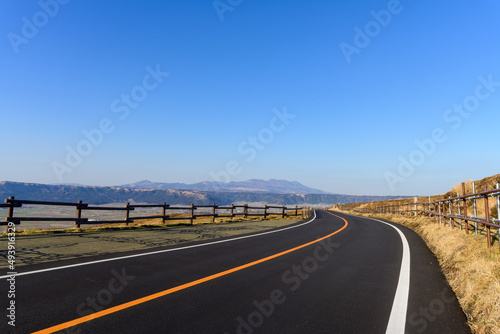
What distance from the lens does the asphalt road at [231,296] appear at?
369cm

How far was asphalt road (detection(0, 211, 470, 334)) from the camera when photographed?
12.1 ft

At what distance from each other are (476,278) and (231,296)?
3.96 metres

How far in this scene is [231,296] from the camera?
4734mm

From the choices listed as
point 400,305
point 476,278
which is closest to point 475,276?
point 476,278

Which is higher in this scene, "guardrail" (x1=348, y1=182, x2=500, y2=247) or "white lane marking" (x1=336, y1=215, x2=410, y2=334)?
"guardrail" (x1=348, y1=182, x2=500, y2=247)

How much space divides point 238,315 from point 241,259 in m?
3.71

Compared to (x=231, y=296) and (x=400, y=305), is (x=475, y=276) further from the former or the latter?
(x=231, y=296)

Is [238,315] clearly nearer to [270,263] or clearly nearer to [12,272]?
[270,263]

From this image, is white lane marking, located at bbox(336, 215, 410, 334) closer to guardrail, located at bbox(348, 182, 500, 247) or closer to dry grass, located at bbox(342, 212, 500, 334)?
dry grass, located at bbox(342, 212, 500, 334)

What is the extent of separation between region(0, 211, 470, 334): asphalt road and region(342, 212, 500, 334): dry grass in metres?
0.19

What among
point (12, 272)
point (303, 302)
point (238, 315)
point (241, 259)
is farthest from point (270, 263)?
point (12, 272)

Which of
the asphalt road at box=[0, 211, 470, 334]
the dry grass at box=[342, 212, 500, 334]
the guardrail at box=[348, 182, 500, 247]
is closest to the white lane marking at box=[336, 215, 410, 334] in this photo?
the asphalt road at box=[0, 211, 470, 334]

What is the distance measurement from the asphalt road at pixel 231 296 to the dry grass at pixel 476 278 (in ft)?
0.62

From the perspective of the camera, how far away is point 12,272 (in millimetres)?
5836
